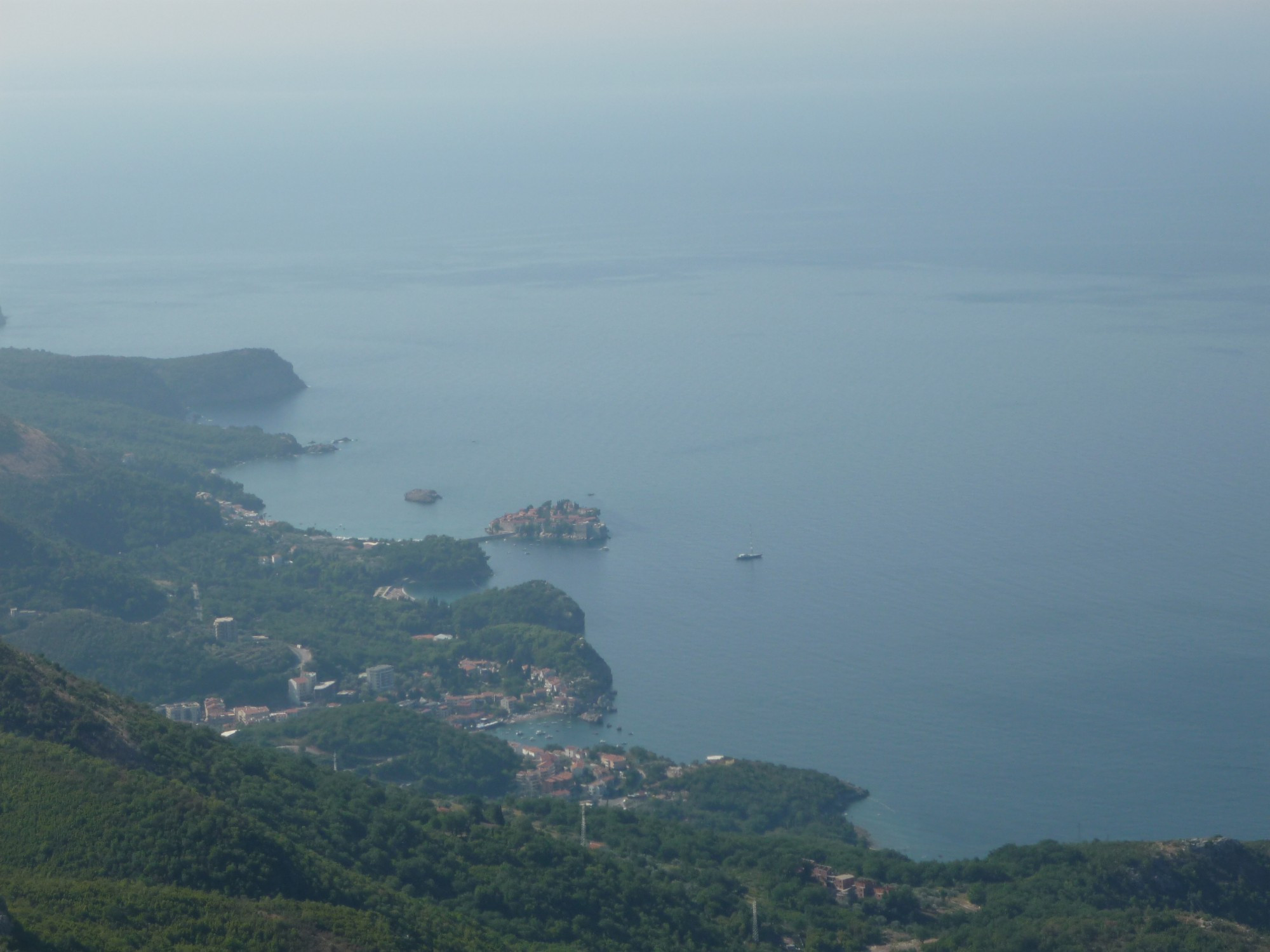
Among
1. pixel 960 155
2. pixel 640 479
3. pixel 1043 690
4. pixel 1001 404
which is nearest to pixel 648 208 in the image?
pixel 960 155

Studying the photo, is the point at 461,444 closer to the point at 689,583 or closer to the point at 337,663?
the point at 689,583

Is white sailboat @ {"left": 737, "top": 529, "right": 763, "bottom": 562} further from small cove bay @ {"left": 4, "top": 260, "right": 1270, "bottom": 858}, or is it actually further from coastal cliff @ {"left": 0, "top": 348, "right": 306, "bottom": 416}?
coastal cliff @ {"left": 0, "top": 348, "right": 306, "bottom": 416}

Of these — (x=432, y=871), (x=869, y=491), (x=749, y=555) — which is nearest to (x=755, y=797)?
(x=432, y=871)

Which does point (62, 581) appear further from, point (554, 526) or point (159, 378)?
point (159, 378)

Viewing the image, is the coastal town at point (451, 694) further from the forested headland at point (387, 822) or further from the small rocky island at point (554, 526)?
the small rocky island at point (554, 526)

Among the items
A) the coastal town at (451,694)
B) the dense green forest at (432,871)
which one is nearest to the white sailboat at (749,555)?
the coastal town at (451,694)
